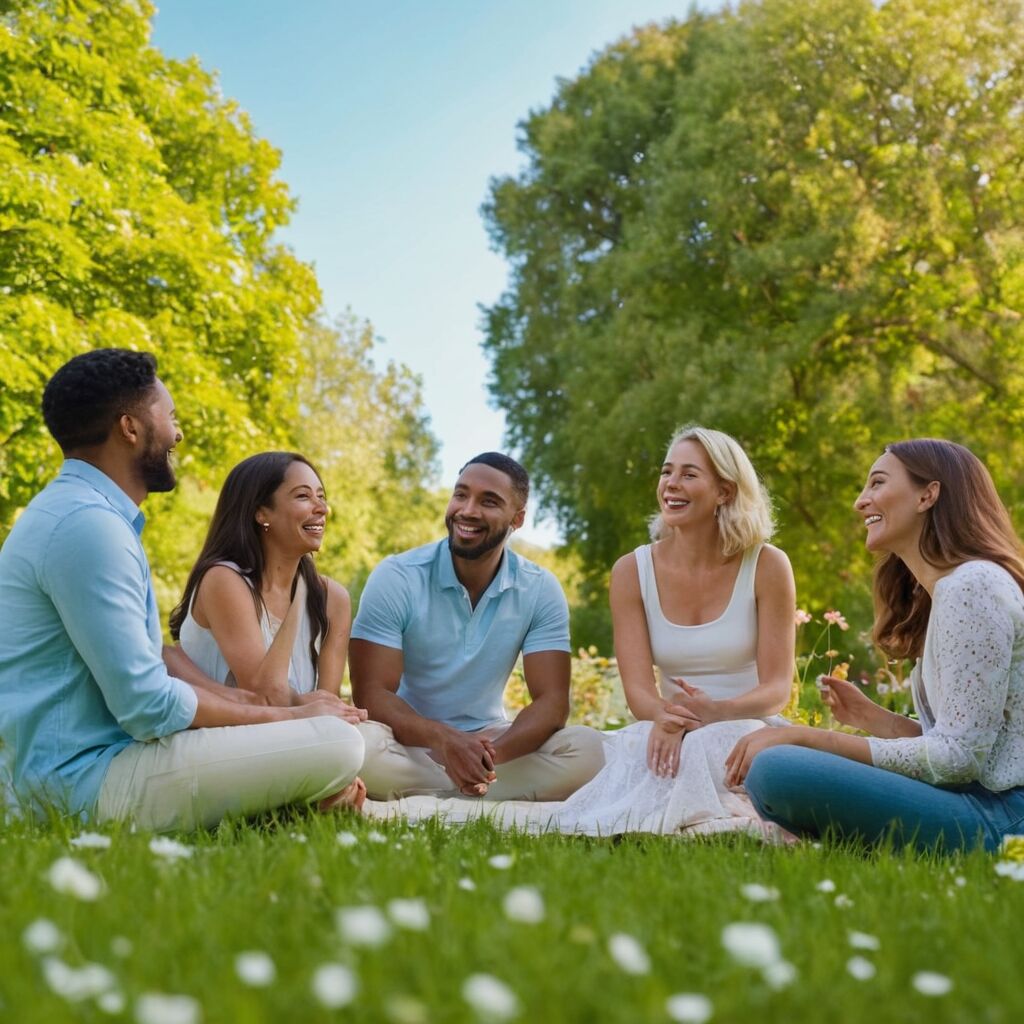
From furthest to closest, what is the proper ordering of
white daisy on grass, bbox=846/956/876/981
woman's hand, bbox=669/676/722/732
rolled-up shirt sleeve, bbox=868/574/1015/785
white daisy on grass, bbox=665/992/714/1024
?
woman's hand, bbox=669/676/722/732 < rolled-up shirt sleeve, bbox=868/574/1015/785 < white daisy on grass, bbox=846/956/876/981 < white daisy on grass, bbox=665/992/714/1024

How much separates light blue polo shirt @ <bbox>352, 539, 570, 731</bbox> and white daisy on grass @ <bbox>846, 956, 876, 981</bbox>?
12.3ft

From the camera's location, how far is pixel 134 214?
51.7ft

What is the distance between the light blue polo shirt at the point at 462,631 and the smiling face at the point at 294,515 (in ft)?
2.17

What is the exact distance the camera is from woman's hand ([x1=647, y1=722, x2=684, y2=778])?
15.9 feet

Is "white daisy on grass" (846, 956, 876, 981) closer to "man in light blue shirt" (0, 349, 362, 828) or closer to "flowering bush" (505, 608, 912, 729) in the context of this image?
"man in light blue shirt" (0, 349, 362, 828)

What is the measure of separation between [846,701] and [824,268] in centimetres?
1692

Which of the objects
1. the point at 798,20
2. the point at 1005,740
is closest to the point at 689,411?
the point at 798,20

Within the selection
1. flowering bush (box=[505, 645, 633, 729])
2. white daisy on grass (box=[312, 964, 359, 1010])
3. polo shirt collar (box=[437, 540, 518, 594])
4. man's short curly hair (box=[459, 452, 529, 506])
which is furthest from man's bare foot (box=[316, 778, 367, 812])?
flowering bush (box=[505, 645, 633, 729])

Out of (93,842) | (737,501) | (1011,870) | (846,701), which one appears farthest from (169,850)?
(737,501)

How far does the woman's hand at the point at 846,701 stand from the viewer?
471cm

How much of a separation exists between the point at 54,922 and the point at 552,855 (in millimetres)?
1419

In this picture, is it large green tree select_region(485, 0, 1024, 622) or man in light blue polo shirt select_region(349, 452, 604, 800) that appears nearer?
man in light blue polo shirt select_region(349, 452, 604, 800)

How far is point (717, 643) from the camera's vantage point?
5340 mm

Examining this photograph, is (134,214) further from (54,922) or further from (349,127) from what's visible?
(54,922)
